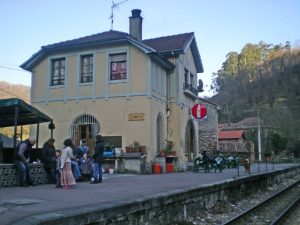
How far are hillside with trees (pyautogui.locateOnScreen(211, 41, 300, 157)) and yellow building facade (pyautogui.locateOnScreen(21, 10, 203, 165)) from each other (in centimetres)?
4704

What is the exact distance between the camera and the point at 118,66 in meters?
22.2

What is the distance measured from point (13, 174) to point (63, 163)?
1517mm

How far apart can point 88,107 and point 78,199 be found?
1358 centimetres

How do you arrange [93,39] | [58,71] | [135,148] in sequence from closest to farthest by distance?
[135,148]
[93,39]
[58,71]

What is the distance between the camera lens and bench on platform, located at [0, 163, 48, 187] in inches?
462

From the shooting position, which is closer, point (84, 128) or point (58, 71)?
point (84, 128)

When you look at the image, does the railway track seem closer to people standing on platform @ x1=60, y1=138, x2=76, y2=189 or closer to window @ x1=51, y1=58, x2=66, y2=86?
people standing on platform @ x1=60, y1=138, x2=76, y2=189

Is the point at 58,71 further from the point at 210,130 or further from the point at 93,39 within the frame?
the point at 210,130

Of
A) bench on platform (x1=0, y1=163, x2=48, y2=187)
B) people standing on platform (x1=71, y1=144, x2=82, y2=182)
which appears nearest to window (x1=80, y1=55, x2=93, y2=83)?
people standing on platform (x1=71, y1=144, x2=82, y2=182)

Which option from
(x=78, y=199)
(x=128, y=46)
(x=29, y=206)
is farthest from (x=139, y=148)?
(x=29, y=206)

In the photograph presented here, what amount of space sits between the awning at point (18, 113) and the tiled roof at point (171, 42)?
39.2 ft

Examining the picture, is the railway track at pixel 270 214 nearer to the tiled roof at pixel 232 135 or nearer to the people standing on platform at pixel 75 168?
the people standing on platform at pixel 75 168

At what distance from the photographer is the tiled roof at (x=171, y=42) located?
2498 cm

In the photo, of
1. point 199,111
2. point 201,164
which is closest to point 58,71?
point 201,164
